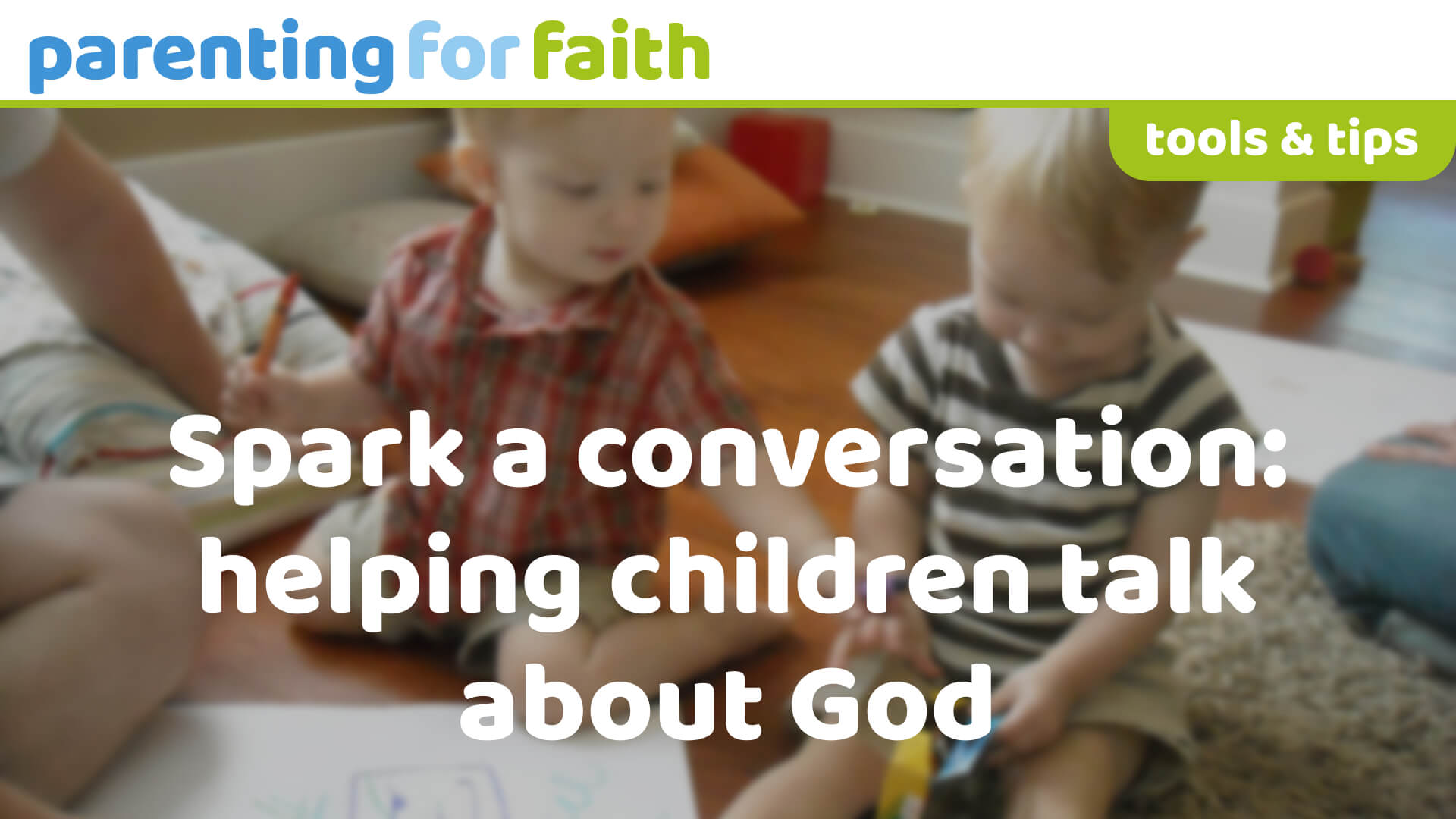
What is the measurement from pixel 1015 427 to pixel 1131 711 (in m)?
0.14

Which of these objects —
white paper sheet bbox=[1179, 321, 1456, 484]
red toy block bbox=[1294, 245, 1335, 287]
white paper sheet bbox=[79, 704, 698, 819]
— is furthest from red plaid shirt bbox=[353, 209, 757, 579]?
red toy block bbox=[1294, 245, 1335, 287]

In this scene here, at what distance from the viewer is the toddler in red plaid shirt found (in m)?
0.53

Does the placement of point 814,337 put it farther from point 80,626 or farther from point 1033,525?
point 80,626

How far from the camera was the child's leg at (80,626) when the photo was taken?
512 mm

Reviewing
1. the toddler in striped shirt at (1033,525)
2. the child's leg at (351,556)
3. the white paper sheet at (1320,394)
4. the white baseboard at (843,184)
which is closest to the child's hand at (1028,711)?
the toddler in striped shirt at (1033,525)

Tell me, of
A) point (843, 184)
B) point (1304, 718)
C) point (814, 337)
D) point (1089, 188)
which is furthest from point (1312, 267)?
point (1089, 188)

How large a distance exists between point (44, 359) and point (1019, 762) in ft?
2.09

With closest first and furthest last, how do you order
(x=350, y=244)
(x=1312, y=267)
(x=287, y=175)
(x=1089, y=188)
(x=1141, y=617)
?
(x=1089, y=188), (x=1141, y=617), (x=350, y=244), (x=287, y=175), (x=1312, y=267)

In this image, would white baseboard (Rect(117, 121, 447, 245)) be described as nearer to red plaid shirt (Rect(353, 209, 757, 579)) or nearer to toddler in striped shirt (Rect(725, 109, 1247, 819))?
red plaid shirt (Rect(353, 209, 757, 579))

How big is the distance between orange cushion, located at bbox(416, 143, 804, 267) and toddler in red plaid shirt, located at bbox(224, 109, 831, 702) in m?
0.66

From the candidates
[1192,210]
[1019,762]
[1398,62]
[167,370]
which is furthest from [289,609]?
[1398,62]

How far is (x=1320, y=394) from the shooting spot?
3.58ft

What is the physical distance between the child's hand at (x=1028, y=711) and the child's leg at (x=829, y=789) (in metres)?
0.06

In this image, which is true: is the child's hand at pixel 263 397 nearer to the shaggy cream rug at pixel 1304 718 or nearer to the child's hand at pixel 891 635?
the child's hand at pixel 891 635
